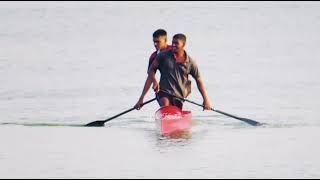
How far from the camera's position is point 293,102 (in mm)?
25344

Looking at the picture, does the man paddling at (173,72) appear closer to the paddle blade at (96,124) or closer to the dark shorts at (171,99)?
the dark shorts at (171,99)

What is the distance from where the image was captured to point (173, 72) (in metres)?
20.4

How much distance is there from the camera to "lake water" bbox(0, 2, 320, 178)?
58.4ft

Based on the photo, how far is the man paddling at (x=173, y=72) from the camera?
799 inches

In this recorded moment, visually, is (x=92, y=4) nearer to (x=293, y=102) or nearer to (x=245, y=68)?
(x=245, y=68)

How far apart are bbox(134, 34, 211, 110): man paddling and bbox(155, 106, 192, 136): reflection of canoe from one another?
0.76 feet

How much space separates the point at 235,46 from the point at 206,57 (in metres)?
5.18

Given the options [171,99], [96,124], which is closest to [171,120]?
[171,99]

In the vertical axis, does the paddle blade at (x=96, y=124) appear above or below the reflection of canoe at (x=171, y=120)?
below

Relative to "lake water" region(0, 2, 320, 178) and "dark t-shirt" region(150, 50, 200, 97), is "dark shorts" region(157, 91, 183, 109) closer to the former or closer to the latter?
"dark t-shirt" region(150, 50, 200, 97)

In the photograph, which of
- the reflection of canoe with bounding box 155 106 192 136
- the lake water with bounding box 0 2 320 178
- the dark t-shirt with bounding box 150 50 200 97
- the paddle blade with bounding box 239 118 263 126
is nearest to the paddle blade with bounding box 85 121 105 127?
the lake water with bounding box 0 2 320 178

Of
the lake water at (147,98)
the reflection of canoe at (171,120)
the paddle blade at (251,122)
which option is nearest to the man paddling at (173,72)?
the reflection of canoe at (171,120)

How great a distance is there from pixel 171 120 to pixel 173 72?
0.74 metres

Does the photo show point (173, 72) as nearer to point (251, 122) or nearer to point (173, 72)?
point (173, 72)
